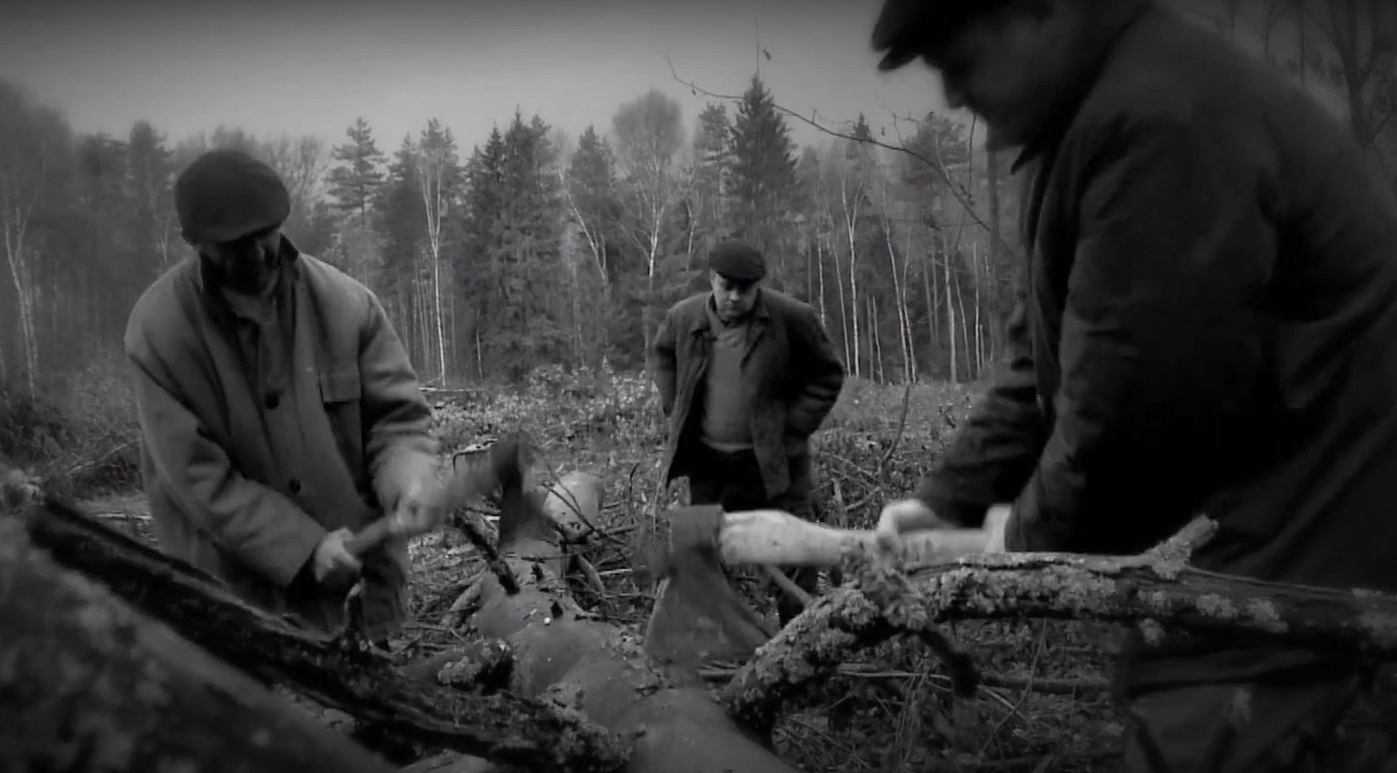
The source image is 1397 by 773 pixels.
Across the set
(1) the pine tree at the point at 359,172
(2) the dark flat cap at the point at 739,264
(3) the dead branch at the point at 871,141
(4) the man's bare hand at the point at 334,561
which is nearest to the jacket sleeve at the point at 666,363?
(2) the dark flat cap at the point at 739,264

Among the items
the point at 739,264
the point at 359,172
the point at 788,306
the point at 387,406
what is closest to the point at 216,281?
the point at 387,406

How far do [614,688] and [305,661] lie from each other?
742 mm

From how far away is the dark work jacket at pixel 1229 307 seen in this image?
109 cm

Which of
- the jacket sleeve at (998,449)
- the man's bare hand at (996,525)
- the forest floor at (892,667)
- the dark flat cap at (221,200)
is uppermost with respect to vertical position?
the dark flat cap at (221,200)

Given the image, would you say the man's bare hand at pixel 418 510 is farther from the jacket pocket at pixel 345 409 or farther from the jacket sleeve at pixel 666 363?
the jacket sleeve at pixel 666 363

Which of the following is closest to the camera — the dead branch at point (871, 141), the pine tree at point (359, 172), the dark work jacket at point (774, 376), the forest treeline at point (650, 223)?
the dark work jacket at point (774, 376)

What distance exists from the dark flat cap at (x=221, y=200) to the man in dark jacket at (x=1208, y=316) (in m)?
1.72

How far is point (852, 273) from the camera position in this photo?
2950cm

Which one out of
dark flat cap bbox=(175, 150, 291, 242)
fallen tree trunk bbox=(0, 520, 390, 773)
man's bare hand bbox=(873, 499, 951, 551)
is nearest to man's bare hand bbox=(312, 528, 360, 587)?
dark flat cap bbox=(175, 150, 291, 242)

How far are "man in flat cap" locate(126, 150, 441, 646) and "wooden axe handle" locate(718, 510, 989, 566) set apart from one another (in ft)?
3.46

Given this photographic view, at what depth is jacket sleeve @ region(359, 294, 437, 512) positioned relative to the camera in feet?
8.52

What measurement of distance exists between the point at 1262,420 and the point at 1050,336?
0.32m

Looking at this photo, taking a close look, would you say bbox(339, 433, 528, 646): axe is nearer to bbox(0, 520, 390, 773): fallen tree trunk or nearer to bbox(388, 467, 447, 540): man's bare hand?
bbox(388, 467, 447, 540): man's bare hand

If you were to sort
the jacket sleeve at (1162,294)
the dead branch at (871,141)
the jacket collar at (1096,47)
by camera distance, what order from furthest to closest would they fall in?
the dead branch at (871,141)
the jacket collar at (1096,47)
the jacket sleeve at (1162,294)
